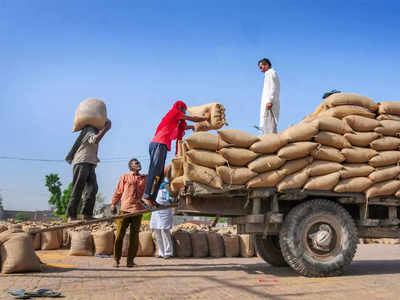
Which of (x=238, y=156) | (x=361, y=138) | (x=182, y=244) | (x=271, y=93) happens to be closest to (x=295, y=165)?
(x=238, y=156)

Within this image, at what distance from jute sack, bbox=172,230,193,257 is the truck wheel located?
2.61 m

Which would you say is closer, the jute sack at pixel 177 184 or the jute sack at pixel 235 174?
the jute sack at pixel 235 174

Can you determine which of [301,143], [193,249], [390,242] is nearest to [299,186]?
[301,143]

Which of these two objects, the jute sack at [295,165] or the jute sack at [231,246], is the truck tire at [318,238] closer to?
the jute sack at [295,165]

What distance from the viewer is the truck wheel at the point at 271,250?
680 centimetres

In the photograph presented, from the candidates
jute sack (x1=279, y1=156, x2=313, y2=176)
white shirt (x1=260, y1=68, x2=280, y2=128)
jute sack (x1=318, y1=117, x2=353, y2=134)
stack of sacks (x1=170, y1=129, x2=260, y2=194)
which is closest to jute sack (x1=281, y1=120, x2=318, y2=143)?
jute sack (x1=318, y1=117, x2=353, y2=134)

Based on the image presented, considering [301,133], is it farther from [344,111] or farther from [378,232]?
[378,232]

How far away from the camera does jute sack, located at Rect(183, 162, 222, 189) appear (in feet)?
17.0

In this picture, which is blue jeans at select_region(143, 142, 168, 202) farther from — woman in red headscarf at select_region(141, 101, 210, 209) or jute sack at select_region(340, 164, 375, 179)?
jute sack at select_region(340, 164, 375, 179)

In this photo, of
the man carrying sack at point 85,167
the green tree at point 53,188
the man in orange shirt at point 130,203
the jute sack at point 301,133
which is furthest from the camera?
the green tree at point 53,188

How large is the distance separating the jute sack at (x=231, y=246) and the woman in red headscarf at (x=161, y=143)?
3.95 metres

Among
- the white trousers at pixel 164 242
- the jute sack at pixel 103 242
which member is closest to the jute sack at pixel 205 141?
the white trousers at pixel 164 242

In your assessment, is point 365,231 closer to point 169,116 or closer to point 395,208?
point 395,208

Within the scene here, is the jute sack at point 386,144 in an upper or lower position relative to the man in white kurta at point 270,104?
lower
